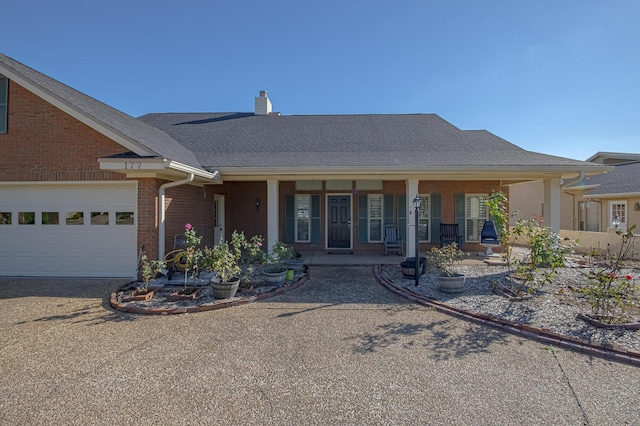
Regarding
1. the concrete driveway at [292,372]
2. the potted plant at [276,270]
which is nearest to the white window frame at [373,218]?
the potted plant at [276,270]

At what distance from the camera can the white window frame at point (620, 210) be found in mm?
13950

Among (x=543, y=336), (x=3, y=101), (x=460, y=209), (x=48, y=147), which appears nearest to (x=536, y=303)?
(x=543, y=336)

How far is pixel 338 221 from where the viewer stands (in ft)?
36.3

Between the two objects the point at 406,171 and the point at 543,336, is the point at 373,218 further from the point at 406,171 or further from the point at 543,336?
the point at 543,336

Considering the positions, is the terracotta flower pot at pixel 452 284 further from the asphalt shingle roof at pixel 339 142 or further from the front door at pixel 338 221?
the front door at pixel 338 221

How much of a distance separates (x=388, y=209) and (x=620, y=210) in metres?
11.4

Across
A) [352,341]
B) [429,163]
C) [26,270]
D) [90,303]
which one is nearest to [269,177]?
[429,163]

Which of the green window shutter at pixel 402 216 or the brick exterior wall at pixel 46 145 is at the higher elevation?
the brick exterior wall at pixel 46 145

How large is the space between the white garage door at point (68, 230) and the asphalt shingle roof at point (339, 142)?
7.91ft

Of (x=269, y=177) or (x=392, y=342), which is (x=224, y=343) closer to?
(x=392, y=342)

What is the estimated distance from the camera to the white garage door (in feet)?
24.3

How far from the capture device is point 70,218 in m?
7.53

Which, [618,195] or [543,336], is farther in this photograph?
[618,195]

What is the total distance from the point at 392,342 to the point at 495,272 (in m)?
4.93
